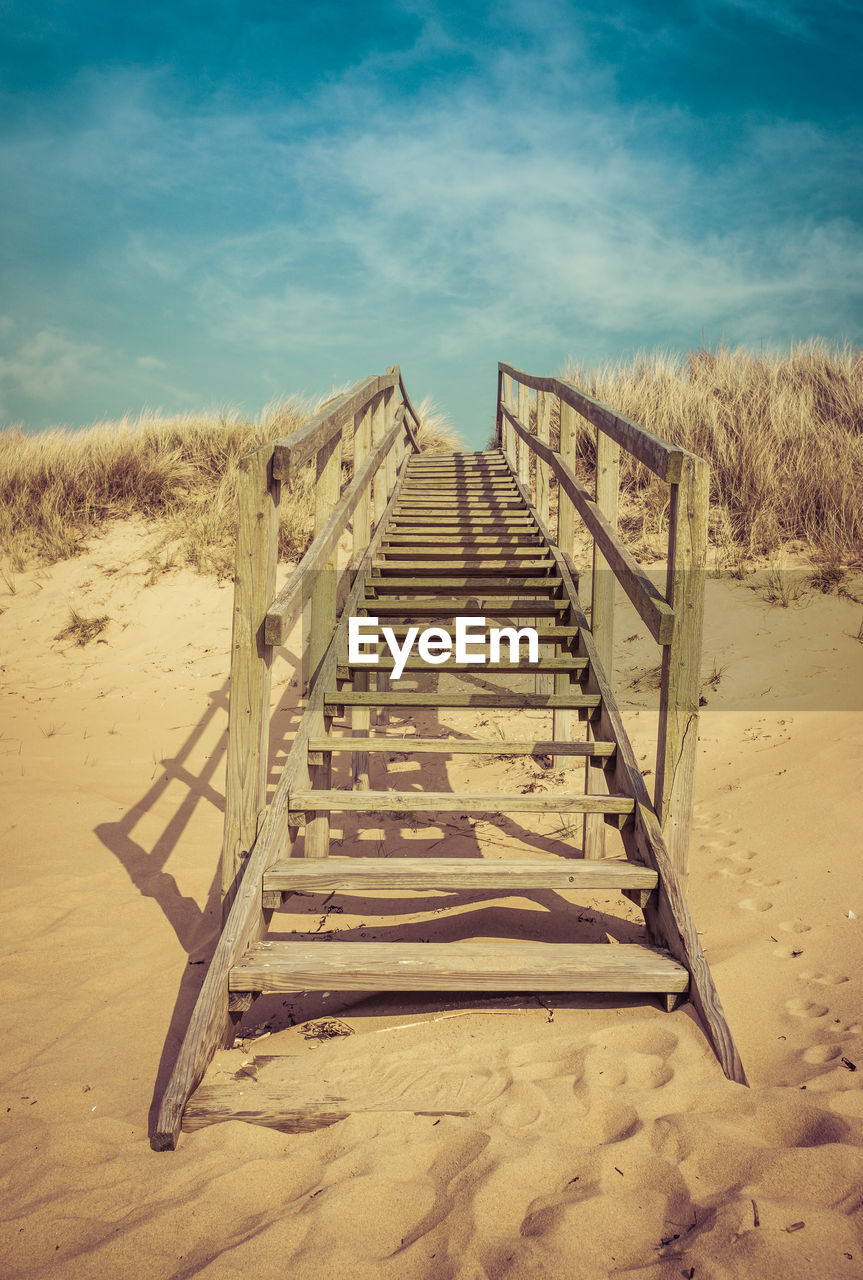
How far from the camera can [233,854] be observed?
8.44 ft

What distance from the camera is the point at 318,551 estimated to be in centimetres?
323

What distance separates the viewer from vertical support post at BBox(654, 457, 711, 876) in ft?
8.32

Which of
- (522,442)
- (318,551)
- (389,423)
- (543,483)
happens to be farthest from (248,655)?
(522,442)

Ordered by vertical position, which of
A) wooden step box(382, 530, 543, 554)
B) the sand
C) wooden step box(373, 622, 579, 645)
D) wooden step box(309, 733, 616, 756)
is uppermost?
wooden step box(382, 530, 543, 554)

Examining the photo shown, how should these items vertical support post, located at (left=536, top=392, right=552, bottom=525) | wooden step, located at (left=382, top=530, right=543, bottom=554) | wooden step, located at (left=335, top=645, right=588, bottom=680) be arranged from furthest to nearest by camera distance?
vertical support post, located at (left=536, top=392, right=552, bottom=525)
wooden step, located at (left=382, top=530, right=543, bottom=554)
wooden step, located at (left=335, top=645, right=588, bottom=680)

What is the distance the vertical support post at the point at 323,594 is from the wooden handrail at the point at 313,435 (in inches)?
5.5

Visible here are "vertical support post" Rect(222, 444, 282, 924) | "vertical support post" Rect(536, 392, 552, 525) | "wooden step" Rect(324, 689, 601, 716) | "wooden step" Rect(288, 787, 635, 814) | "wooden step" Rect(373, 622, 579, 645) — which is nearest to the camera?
"vertical support post" Rect(222, 444, 282, 924)

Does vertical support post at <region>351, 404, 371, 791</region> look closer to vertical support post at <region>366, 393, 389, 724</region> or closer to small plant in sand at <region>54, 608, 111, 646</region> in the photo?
vertical support post at <region>366, 393, 389, 724</region>

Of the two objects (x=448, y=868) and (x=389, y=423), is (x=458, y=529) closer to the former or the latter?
(x=389, y=423)

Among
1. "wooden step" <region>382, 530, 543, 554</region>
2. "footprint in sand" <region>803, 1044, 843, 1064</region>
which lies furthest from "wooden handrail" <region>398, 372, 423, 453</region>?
"footprint in sand" <region>803, 1044, 843, 1064</region>

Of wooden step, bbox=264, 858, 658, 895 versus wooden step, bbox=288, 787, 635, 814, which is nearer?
wooden step, bbox=264, 858, 658, 895

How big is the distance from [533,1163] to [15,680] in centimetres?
717

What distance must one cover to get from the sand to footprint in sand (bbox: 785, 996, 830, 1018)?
0.4 inches

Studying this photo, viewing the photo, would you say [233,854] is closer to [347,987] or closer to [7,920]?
[347,987]
